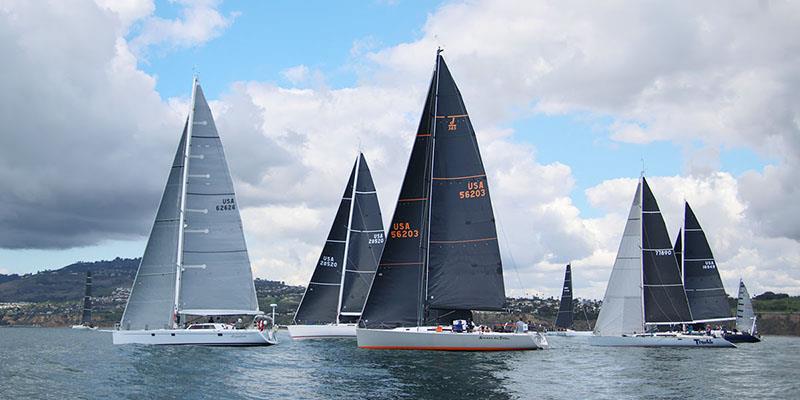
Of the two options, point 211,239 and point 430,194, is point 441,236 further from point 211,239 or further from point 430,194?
point 211,239

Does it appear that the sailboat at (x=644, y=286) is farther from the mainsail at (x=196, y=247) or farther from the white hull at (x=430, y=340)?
the mainsail at (x=196, y=247)

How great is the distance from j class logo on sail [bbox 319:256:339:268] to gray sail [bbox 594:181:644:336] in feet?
80.4

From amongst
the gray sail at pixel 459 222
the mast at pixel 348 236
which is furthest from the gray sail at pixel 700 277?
the gray sail at pixel 459 222

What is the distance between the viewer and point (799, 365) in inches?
1938

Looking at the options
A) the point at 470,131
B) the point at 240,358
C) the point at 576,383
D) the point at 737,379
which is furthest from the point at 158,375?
the point at 737,379

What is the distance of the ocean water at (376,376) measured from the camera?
2852 centimetres

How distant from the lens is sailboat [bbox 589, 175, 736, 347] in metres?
65.8

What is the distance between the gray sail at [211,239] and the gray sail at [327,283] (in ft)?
64.2

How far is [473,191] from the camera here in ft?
153

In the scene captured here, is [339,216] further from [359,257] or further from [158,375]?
[158,375]

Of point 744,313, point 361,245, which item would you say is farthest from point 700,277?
point 361,245

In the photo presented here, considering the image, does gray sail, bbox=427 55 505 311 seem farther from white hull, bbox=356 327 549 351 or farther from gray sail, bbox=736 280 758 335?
gray sail, bbox=736 280 758 335

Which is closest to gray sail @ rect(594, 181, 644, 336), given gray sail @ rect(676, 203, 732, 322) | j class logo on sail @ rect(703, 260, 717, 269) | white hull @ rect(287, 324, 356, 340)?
gray sail @ rect(676, 203, 732, 322)

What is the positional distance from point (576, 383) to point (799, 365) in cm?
2383
